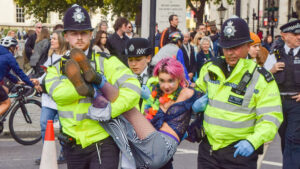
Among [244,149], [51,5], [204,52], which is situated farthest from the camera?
[51,5]

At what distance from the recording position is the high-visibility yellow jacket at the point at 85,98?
362cm

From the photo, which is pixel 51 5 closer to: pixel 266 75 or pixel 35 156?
pixel 35 156

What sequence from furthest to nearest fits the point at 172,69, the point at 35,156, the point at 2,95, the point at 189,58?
the point at 189,58, the point at 2,95, the point at 35,156, the point at 172,69

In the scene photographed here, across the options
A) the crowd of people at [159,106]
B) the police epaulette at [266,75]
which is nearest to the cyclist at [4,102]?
the crowd of people at [159,106]

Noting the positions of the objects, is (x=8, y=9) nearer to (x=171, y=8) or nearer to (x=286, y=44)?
(x=171, y=8)

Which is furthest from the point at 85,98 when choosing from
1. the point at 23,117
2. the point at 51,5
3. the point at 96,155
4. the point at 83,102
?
the point at 51,5

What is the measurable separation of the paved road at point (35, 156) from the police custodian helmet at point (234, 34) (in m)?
3.60

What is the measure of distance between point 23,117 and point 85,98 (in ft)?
19.2

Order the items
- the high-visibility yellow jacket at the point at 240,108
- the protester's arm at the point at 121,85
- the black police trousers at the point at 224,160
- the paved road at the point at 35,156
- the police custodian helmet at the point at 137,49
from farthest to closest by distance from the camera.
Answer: the paved road at the point at 35,156, the police custodian helmet at the point at 137,49, the black police trousers at the point at 224,160, the high-visibility yellow jacket at the point at 240,108, the protester's arm at the point at 121,85

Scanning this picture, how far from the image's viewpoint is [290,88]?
5926 mm

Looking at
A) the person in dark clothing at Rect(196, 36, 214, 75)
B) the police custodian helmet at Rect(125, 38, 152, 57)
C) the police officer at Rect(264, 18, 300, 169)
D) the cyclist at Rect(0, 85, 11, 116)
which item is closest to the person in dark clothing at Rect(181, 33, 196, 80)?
the person in dark clothing at Rect(196, 36, 214, 75)

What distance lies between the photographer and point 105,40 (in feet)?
33.4

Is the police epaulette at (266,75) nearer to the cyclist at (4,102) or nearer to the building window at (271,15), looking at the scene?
the cyclist at (4,102)

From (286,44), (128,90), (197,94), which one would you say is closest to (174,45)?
(286,44)
